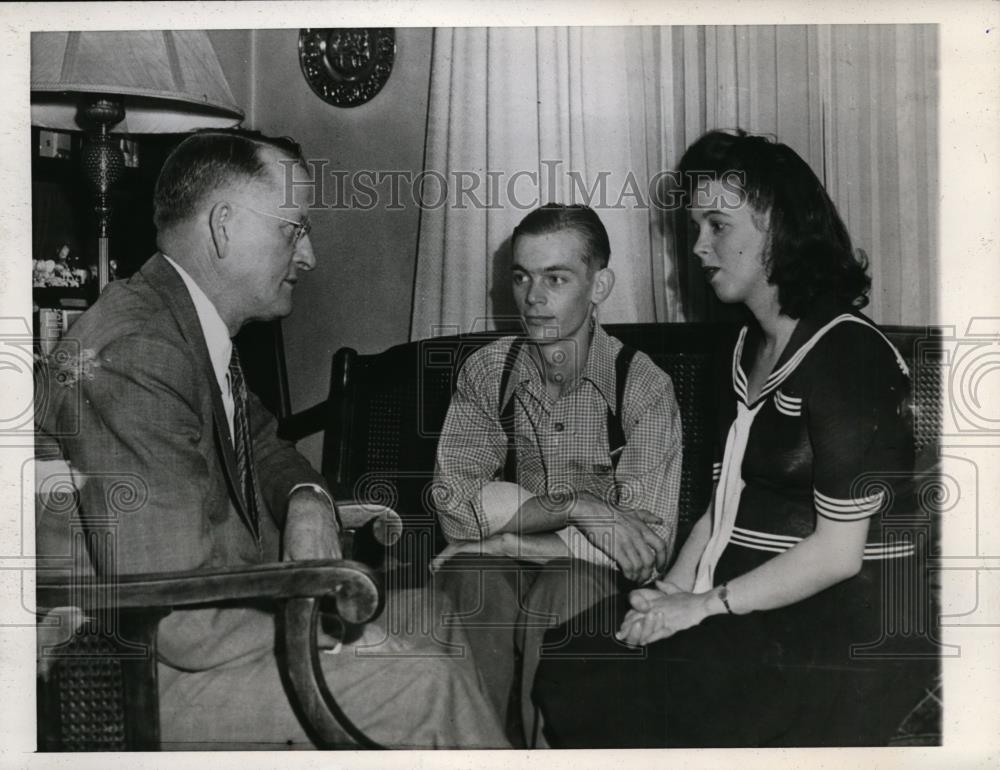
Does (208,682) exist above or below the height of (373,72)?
below

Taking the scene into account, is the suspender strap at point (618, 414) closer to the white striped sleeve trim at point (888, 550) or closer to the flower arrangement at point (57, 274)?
the white striped sleeve trim at point (888, 550)

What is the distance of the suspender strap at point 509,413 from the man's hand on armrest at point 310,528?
16.0 inches

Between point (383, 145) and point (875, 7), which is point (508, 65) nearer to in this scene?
point (383, 145)

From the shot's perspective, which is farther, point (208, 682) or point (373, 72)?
point (373, 72)

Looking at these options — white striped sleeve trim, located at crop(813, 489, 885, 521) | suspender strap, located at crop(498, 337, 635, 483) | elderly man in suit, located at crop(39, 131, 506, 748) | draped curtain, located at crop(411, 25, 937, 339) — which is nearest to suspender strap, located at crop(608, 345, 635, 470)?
suspender strap, located at crop(498, 337, 635, 483)

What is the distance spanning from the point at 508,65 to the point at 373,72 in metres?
0.32

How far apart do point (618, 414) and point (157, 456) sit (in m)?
1.01

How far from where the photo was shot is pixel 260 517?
7.56 ft

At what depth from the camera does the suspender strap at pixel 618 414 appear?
2.34 metres

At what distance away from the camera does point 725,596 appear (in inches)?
90.3

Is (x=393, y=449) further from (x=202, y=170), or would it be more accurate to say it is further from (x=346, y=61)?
(x=346, y=61)

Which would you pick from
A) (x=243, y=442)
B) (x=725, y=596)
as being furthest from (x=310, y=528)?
(x=725, y=596)

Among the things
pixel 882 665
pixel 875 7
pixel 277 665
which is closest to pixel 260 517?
pixel 277 665

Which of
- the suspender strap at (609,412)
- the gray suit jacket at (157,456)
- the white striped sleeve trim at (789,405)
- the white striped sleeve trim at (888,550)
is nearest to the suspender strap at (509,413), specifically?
the suspender strap at (609,412)
